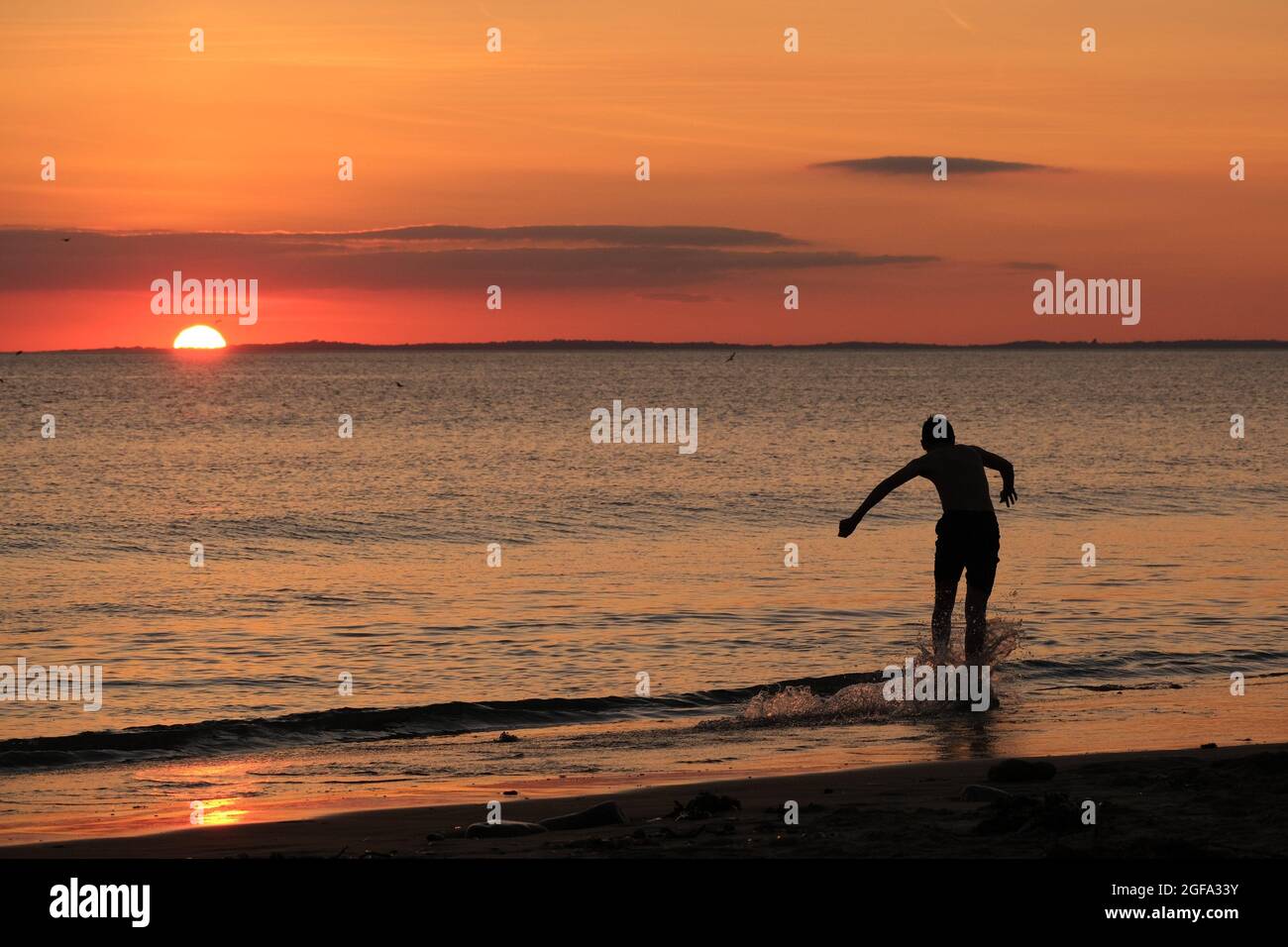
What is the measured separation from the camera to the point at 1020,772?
8.99 m

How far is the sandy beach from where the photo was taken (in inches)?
277

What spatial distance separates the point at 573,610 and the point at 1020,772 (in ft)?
38.5

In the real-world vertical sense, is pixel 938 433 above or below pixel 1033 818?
above

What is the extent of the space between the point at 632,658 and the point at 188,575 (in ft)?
33.6

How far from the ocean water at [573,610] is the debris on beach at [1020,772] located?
5.64 ft

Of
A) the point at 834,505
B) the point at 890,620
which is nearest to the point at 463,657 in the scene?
the point at 890,620

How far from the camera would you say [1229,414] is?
282ft

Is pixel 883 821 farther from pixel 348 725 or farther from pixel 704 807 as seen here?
pixel 348 725

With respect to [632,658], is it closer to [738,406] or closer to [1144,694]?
[1144,694]

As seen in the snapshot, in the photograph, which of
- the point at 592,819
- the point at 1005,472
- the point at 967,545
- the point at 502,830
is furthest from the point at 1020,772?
the point at 1005,472
